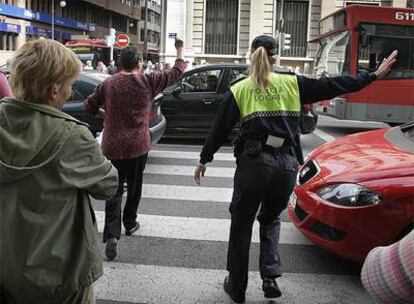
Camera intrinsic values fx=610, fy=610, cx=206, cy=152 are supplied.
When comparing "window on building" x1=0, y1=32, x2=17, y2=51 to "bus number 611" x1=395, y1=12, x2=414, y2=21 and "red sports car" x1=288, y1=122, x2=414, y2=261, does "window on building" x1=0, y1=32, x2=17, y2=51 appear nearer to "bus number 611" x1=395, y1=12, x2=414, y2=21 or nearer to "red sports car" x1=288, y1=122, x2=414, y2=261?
"bus number 611" x1=395, y1=12, x2=414, y2=21

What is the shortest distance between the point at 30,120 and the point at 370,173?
9.31ft

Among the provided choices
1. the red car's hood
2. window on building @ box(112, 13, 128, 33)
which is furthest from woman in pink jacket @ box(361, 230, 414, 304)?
window on building @ box(112, 13, 128, 33)

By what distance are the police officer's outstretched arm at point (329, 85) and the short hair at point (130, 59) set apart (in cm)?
156

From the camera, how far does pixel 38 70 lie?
2285mm

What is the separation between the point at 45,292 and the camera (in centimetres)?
222

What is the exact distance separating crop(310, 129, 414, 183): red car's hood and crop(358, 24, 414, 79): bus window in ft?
27.7

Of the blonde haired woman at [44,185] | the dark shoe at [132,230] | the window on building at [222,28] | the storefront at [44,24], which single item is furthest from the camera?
the storefront at [44,24]

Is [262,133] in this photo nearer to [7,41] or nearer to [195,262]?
[195,262]

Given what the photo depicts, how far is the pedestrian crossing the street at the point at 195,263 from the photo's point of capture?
4.23m

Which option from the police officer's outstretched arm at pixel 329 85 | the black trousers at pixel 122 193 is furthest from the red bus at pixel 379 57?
the police officer's outstretched arm at pixel 329 85

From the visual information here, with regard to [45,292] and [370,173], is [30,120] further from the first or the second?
[370,173]

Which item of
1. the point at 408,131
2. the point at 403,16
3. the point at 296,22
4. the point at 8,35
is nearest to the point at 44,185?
the point at 408,131

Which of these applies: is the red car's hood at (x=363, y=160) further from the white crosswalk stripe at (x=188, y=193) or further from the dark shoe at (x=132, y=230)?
the white crosswalk stripe at (x=188, y=193)

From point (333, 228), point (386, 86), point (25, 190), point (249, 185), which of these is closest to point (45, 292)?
point (25, 190)
